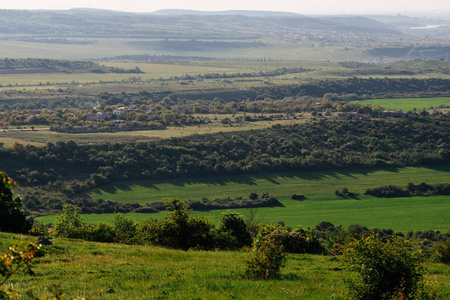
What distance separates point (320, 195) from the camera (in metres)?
58.2

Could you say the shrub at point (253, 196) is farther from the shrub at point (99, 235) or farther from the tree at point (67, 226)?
the shrub at point (99, 235)

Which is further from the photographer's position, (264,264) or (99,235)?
(99,235)

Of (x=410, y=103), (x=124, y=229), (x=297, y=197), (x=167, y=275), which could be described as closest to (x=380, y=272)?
(x=167, y=275)

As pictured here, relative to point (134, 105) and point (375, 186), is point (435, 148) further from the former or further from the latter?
point (134, 105)

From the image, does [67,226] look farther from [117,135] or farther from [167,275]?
[117,135]

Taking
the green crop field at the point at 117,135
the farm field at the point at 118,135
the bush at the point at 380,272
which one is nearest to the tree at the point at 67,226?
the bush at the point at 380,272

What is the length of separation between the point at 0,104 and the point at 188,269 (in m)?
103

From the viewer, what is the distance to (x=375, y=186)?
61.7 m

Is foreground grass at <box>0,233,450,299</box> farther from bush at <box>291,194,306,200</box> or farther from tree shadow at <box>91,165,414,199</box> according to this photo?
tree shadow at <box>91,165,414,199</box>

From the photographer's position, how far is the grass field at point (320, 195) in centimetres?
4947

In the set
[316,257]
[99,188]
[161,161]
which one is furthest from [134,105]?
[316,257]

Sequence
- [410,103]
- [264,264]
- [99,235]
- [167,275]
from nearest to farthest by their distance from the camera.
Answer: [167,275], [264,264], [99,235], [410,103]

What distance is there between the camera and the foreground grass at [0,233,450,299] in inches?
643

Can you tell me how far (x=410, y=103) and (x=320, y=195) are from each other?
74703mm
